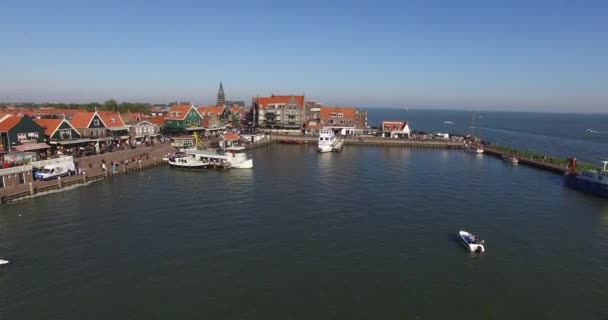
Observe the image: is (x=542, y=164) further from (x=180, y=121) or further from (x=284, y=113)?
(x=180, y=121)

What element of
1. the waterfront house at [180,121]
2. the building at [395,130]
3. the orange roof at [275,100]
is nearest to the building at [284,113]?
the orange roof at [275,100]

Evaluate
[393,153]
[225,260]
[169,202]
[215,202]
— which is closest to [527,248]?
[225,260]

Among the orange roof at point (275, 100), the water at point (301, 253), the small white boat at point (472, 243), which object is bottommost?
the water at point (301, 253)

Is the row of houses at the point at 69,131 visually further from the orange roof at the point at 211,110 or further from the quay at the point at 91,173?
the orange roof at the point at 211,110

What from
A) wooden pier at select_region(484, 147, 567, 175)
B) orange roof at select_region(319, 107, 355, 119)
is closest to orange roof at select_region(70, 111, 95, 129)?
orange roof at select_region(319, 107, 355, 119)

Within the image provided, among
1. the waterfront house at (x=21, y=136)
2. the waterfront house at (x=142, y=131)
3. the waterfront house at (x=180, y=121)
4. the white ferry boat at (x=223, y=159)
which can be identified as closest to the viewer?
the waterfront house at (x=21, y=136)

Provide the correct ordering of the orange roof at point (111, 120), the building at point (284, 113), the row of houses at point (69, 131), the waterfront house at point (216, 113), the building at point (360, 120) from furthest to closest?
the building at point (360, 120) → the building at point (284, 113) → the waterfront house at point (216, 113) → the orange roof at point (111, 120) → the row of houses at point (69, 131)
